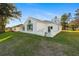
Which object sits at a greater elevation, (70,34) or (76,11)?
(76,11)

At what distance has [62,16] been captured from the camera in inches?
111

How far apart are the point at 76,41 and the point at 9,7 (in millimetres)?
1003

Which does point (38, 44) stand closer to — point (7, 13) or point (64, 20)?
point (64, 20)

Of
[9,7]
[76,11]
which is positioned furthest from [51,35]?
[9,7]

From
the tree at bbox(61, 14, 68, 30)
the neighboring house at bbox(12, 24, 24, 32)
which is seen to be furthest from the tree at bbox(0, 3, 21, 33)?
the tree at bbox(61, 14, 68, 30)

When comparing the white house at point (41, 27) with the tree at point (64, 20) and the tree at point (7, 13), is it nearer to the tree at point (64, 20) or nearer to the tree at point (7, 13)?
the tree at point (64, 20)

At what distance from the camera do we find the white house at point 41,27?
9.40 ft

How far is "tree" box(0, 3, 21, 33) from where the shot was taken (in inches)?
112

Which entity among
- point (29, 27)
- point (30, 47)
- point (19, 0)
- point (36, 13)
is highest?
point (19, 0)

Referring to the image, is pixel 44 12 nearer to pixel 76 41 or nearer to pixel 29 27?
pixel 29 27

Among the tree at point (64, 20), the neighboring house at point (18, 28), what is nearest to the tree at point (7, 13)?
the neighboring house at point (18, 28)

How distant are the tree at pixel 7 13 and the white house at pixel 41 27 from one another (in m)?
0.19

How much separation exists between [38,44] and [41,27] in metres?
0.23

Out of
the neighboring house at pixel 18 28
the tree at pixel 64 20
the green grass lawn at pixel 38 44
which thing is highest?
the tree at pixel 64 20
